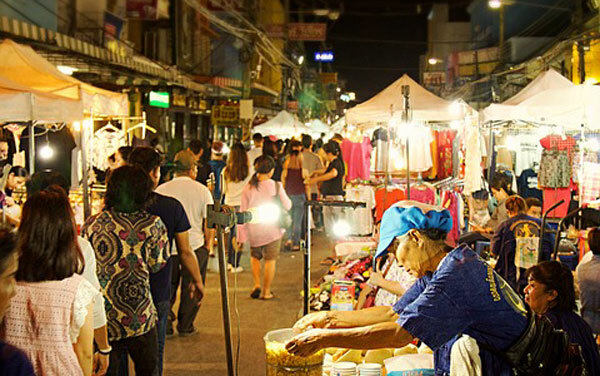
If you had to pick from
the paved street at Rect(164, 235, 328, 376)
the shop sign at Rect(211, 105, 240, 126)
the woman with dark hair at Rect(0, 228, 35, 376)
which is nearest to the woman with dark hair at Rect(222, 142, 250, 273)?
the paved street at Rect(164, 235, 328, 376)

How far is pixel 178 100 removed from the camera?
21.3 m

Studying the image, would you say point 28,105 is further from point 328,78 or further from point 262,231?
point 328,78

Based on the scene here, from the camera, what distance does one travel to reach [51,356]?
3.67 m

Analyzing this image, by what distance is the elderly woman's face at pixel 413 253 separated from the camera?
346cm

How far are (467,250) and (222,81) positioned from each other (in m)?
25.4

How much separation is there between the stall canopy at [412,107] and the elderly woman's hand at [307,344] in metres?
8.41

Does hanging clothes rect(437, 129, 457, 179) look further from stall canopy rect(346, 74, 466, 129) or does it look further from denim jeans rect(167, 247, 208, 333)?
denim jeans rect(167, 247, 208, 333)

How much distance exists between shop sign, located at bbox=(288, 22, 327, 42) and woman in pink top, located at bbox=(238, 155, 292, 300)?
17.8m

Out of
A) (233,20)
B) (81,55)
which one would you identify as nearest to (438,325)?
(81,55)

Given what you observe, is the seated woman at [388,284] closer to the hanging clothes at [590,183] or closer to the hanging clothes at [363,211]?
the hanging clothes at [590,183]

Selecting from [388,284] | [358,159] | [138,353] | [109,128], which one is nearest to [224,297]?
[138,353]

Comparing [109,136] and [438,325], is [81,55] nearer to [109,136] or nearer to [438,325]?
[109,136]

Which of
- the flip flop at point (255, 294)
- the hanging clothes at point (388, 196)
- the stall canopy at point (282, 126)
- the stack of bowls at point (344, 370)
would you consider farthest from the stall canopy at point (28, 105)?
the stall canopy at point (282, 126)

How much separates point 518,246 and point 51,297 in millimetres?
5837
